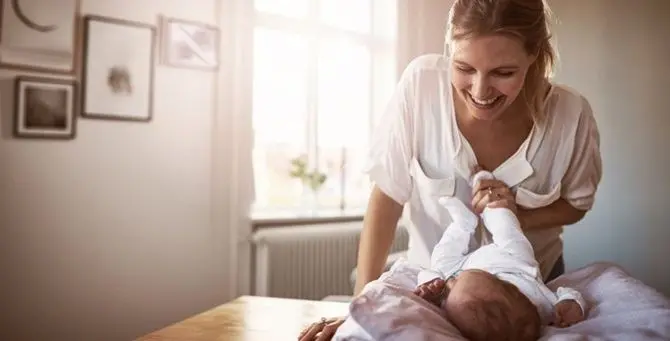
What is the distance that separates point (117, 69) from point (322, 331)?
213 cm

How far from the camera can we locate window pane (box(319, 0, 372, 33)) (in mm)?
4031

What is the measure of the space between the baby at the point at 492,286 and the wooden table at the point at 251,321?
0.25m

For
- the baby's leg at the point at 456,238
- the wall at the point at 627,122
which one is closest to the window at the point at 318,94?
the wall at the point at 627,122

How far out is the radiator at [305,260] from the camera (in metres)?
3.38

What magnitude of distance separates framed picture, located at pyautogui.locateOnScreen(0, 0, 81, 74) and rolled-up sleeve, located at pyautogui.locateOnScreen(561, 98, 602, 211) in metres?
2.07

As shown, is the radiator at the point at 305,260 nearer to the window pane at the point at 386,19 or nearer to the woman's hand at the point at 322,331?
the window pane at the point at 386,19

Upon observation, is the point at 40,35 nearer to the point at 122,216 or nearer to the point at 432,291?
the point at 122,216

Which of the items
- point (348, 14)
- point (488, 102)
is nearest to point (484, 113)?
point (488, 102)

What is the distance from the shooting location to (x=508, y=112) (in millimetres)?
1389

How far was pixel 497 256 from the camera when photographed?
4.02ft

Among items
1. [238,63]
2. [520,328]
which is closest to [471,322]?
[520,328]

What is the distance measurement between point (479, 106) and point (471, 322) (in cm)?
38

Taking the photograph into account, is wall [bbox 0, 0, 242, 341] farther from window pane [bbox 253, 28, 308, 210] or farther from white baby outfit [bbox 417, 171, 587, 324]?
white baby outfit [bbox 417, 171, 587, 324]

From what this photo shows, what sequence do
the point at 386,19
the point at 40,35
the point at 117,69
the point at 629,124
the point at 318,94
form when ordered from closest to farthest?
the point at 40,35, the point at 117,69, the point at 629,124, the point at 318,94, the point at 386,19
